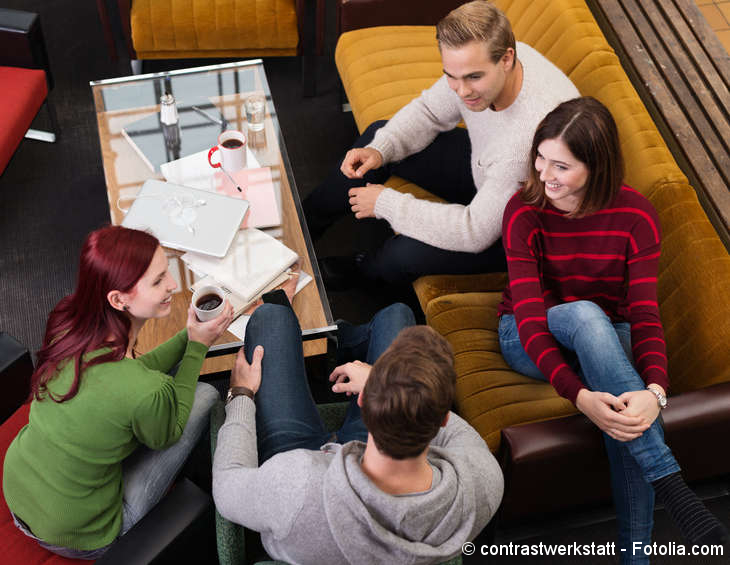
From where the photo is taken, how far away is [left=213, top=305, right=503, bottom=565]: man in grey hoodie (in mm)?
1219

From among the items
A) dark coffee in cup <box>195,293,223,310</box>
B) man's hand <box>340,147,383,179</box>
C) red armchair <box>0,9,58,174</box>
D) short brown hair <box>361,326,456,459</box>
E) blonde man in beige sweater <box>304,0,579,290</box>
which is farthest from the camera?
red armchair <box>0,9,58,174</box>

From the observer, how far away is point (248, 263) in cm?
216

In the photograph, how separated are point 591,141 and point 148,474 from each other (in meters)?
1.38

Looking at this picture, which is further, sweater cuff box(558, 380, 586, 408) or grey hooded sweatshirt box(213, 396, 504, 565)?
sweater cuff box(558, 380, 586, 408)

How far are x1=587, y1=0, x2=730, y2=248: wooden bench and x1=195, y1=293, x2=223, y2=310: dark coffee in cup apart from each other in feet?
5.19

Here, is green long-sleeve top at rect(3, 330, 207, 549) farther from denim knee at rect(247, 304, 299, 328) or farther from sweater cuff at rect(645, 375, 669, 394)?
sweater cuff at rect(645, 375, 669, 394)

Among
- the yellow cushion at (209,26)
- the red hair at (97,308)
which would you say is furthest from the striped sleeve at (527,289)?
the yellow cushion at (209,26)

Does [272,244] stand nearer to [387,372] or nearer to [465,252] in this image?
[465,252]

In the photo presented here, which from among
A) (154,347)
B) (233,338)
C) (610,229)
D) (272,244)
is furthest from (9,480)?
(610,229)

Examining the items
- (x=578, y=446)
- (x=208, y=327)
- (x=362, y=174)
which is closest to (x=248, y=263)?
(x=208, y=327)

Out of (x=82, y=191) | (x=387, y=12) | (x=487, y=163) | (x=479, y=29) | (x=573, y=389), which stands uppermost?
(x=479, y=29)

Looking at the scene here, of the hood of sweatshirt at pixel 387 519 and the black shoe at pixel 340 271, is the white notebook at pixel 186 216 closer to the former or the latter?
the black shoe at pixel 340 271

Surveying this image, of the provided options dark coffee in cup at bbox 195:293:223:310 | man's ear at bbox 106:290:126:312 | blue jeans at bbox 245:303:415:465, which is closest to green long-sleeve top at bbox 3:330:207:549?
man's ear at bbox 106:290:126:312

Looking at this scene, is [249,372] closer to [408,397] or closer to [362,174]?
[408,397]
